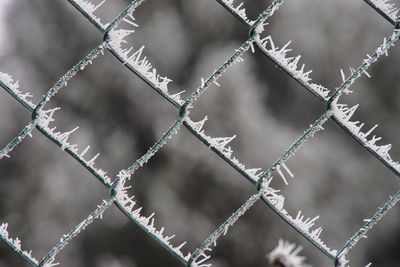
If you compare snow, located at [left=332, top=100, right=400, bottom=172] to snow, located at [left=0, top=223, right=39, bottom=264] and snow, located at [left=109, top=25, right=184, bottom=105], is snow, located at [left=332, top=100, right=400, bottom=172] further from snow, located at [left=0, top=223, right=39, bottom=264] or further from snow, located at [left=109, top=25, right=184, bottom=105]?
snow, located at [left=0, top=223, right=39, bottom=264]

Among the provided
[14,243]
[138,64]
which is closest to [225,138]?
[138,64]

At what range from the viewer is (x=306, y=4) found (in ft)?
14.0

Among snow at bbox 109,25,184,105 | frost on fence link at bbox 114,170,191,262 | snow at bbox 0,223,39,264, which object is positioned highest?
snow at bbox 109,25,184,105

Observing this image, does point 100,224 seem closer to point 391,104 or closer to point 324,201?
point 324,201

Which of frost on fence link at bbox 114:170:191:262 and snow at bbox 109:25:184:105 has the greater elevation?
snow at bbox 109:25:184:105

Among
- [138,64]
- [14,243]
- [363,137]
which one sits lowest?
[14,243]

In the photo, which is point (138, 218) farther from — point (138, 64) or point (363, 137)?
point (363, 137)

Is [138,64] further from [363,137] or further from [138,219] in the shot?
[363,137]

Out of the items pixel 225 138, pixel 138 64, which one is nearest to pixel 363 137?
pixel 225 138

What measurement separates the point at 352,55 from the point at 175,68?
1.14m

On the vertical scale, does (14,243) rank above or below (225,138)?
below

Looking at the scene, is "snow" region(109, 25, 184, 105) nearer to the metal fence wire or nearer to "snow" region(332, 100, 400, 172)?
the metal fence wire

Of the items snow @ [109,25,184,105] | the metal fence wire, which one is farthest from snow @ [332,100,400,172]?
snow @ [109,25,184,105]

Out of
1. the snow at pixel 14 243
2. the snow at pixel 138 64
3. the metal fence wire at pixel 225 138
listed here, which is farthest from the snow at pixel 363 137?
the snow at pixel 14 243
